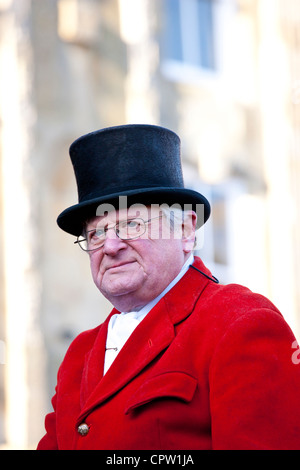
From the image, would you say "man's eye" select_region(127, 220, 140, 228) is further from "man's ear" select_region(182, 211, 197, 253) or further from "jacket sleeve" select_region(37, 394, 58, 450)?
"jacket sleeve" select_region(37, 394, 58, 450)

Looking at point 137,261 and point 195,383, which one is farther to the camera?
point 137,261

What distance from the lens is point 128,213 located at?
8.21 feet

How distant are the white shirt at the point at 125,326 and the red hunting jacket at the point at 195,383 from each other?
0.03 m

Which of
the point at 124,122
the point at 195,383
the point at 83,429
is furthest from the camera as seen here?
the point at 124,122

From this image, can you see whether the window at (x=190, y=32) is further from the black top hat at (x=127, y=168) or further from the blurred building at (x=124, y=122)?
the black top hat at (x=127, y=168)

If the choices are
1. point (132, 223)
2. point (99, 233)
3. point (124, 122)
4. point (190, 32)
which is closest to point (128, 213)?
point (132, 223)

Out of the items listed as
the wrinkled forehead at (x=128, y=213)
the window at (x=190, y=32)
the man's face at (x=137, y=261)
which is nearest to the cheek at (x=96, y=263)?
the man's face at (x=137, y=261)

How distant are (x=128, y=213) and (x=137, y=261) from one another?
16cm

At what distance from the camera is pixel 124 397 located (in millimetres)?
2334

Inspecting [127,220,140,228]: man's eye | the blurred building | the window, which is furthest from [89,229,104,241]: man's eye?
the window

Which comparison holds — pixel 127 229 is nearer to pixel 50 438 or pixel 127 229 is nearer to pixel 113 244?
pixel 113 244

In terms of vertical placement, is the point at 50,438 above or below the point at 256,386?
below

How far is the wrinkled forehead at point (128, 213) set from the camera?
2.51m

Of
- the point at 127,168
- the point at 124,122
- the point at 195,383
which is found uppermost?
the point at 124,122
